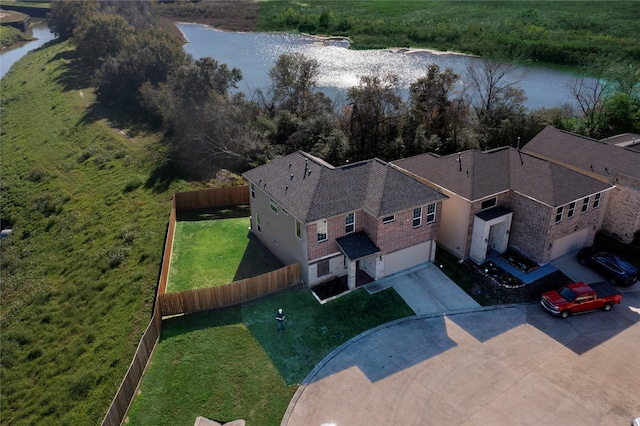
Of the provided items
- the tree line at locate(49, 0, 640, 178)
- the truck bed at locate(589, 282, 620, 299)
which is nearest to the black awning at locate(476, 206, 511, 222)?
the truck bed at locate(589, 282, 620, 299)

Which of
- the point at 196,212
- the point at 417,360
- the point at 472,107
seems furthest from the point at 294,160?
the point at 472,107

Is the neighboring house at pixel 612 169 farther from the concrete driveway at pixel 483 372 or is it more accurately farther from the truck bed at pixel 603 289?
the concrete driveway at pixel 483 372

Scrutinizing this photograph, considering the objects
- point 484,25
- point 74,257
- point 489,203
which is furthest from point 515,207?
point 484,25

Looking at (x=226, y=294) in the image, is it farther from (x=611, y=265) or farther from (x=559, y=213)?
(x=611, y=265)

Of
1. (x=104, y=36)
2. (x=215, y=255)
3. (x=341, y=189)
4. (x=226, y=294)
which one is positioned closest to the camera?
(x=226, y=294)

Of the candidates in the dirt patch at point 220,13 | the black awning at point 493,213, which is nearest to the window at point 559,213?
the black awning at point 493,213

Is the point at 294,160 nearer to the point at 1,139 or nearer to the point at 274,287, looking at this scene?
the point at 274,287

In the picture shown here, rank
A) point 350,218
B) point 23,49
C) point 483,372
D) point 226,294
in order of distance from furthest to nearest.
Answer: point 23,49
point 350,218
point 226,294
point 483,372

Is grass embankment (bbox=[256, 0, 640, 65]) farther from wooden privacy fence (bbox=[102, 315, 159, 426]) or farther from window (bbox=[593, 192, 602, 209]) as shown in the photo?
wooden privacy fence (bbox=[102, 315, 159, 426])
